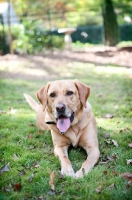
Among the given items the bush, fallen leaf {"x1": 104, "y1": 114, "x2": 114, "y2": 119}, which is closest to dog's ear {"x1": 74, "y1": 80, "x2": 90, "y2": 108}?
fallen leaf {"x1": 104, "y1": 114, "x2": 114, "y2": 119}

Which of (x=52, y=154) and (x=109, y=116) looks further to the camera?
(x=109, y=116)

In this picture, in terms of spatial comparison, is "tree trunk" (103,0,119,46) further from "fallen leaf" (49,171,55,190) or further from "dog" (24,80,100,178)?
"fallen leaf" (49,171,55,190)

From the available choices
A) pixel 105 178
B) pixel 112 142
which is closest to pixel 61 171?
pixel 105 178

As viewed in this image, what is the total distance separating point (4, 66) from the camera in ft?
38.3

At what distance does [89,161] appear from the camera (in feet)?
12.2

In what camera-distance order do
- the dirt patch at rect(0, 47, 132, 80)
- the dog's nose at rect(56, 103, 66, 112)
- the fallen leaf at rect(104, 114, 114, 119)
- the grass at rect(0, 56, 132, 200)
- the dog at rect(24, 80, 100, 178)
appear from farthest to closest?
the dirt patch at rect(0, 47, 132, 80) < the fallen leaf at rect(104, 114, 114, 119) < the dog at rect(24, 80, 100, 178) < the dog's nose at rect(56, 103, 66, 112) < the grass at rect(0, 56, 132, 200)

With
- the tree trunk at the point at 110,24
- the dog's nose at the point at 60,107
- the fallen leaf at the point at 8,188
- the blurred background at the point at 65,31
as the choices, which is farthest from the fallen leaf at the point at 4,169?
the tree trunk at the point at 110,24

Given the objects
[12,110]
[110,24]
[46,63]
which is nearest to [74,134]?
[12,110]

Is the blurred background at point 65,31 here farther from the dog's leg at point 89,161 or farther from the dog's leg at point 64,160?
the dog's leg at point 89,161

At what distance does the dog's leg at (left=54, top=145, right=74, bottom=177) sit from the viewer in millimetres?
3526

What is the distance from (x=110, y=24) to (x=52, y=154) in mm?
15517

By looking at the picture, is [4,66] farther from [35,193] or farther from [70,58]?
[35,193]

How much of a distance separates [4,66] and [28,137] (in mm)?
7320

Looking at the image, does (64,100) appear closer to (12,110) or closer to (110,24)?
(12,110)
